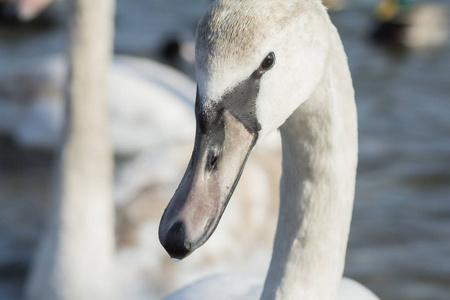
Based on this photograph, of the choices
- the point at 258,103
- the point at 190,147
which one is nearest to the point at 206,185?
the point at 258,103

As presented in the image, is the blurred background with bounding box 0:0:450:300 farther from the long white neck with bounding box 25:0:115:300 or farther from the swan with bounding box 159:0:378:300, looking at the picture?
the swan with bounding box 159:0:378:300

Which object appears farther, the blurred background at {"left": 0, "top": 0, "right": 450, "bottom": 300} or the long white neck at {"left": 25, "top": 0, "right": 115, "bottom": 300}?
the blurred background at {"left": 0, "top": 0, "right": 450, "bottom": 300}

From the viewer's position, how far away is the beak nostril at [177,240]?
1872 millimetres

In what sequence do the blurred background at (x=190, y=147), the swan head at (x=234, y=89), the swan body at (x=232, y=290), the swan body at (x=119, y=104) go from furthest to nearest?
the swan body at (x=119, y=104)
the blurred background at (x=190, y=147)
the swan body at (x=232, y=290)
the swan head at (x=234, y=89)

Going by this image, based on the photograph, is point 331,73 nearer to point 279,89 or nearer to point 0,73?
point 279,89

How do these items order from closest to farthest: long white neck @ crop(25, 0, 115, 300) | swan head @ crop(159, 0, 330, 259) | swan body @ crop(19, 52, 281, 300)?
swan head @ crop(159, 0, 330, 259) < long white neck @ crop(25, 0, 115, 300) < swan body @ crop(19, 52, 281, 300)

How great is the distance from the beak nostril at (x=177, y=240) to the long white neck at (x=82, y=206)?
7.15ft

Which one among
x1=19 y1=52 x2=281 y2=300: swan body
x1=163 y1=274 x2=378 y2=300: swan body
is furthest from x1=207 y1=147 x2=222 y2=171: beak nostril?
x1=19 y1=52 x2=281 y2=300: swan body

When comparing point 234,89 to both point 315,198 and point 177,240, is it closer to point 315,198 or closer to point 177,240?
point 177,240

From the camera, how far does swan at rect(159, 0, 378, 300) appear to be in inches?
73.9

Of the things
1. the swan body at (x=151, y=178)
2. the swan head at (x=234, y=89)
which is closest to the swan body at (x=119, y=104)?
the swan body at (x=151, y=178)

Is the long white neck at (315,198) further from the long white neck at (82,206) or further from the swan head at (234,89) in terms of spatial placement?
the long white neck at (82,206)

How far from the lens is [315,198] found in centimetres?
230

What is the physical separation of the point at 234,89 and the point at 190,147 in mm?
3787
